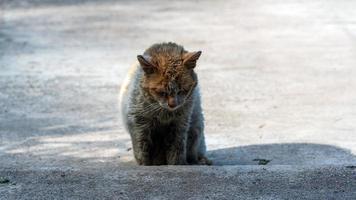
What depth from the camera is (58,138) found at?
9773 millimetres

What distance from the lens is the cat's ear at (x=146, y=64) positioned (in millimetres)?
6969

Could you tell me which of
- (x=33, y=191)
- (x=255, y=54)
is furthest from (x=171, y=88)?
(x=255, y=54)

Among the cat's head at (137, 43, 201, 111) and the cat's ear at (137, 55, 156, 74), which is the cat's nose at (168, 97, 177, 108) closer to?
the cat's head at (137, 43, 201, 111)

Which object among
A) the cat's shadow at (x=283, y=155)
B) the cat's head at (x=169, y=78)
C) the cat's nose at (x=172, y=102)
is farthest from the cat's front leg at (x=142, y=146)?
the cat's shadow at (x=283, y=155)

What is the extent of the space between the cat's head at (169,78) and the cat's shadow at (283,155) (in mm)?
1458

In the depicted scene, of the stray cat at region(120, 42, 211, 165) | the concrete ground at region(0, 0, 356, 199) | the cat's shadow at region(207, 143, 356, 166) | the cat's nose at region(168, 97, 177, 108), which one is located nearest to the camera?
the concrete ground at region(0, 0, 356, 199)

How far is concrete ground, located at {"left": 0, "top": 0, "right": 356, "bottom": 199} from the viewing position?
5996 mm

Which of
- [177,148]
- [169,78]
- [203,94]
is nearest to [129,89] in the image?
[177,148]

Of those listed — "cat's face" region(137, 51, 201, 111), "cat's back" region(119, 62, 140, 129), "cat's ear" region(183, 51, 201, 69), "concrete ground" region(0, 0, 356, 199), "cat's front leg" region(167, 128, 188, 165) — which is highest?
"cat's ear" region(183, 51, 201, 69)

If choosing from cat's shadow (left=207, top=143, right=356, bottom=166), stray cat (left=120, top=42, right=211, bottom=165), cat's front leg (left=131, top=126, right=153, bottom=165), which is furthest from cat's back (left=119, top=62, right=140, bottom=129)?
cat's shadow (left=207, top=143, right=356, bottom=166)

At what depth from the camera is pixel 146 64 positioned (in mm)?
6977

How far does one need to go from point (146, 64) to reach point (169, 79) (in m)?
0.22

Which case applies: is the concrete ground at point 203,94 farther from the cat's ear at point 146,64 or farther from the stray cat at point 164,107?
the cat's ear at point 146,64

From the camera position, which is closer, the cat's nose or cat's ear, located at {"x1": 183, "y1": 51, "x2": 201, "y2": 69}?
the cat's nose
